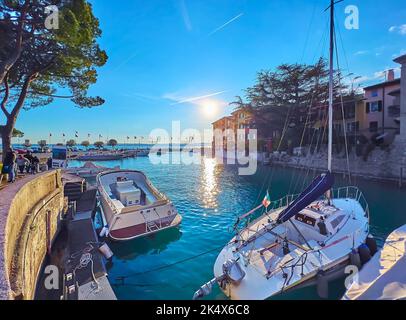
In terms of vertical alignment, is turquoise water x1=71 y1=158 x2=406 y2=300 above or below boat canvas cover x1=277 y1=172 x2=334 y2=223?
below

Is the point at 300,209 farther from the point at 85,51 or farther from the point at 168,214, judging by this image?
the point at 85,51

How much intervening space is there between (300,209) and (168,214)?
7.12 metres

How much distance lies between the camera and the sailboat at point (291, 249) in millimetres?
6199

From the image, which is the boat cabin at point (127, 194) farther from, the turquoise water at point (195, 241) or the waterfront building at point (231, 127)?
the waterfront building at point (231, 127)

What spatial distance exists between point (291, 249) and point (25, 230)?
8.92m

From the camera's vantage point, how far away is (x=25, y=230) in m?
6.41

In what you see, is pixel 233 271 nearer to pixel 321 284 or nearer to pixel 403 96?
pixel 321 284

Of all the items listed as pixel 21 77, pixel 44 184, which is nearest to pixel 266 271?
pixel 44 184

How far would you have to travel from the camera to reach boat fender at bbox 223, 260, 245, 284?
628cm

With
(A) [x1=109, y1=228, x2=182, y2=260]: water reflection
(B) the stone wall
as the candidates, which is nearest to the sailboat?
(A) [x1=109, y1=228, x2=182, y2=260]: water reflection

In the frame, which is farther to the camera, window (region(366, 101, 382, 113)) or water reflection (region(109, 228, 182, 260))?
window (region(366, 101, 382, 113))

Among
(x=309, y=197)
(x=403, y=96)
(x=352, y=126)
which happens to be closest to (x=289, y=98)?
(x=352, y=126)

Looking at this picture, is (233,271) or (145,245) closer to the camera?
(233,271)

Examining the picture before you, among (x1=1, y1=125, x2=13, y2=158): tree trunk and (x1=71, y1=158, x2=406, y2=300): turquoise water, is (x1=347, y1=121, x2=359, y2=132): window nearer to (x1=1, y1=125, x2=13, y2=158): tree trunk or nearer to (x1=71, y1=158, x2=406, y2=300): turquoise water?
(x1=71, y1=158, x2=406, y2=300): turquoise water
